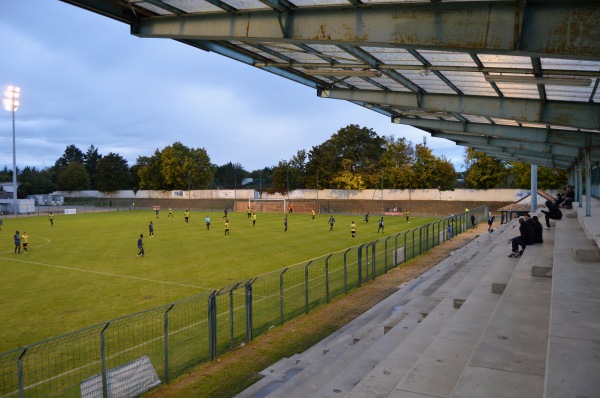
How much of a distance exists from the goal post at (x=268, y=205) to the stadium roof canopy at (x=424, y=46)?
64.5 metres

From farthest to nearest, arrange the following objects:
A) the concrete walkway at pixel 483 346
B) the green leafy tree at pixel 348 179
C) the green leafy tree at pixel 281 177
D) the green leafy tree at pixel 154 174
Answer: the green leafy tree at pixel 154 174
the green leafy tree at pixel 281 177
the green leafy tree at pixel 348 179
the concrete walkway at pixel 483 346

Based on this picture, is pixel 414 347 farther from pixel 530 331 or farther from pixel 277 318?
pixel 277 318

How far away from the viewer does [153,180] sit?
10156cm

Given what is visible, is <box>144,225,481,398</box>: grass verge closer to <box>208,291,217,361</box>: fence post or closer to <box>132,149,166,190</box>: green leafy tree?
<box>208,291,217,361</box>: fence post

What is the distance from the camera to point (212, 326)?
11.7m

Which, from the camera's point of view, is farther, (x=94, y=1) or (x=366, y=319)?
(x=366, y=319)

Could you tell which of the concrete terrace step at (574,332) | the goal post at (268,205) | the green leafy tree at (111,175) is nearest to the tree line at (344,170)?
the green leafy tree at (111,175)

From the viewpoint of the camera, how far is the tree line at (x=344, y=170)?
223ft

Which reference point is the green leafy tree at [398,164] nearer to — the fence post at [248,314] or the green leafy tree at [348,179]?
the green leafy tree at [348,179]

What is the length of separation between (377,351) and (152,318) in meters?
7.94

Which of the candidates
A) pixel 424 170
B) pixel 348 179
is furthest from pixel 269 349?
pixel 348 179

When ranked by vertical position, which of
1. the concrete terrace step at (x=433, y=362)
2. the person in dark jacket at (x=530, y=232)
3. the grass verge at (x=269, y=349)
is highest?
the person in dark jacket at (x=530, y=232)

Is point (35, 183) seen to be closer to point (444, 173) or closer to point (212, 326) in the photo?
point (444, 173)

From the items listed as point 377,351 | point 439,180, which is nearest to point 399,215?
point 439,180
